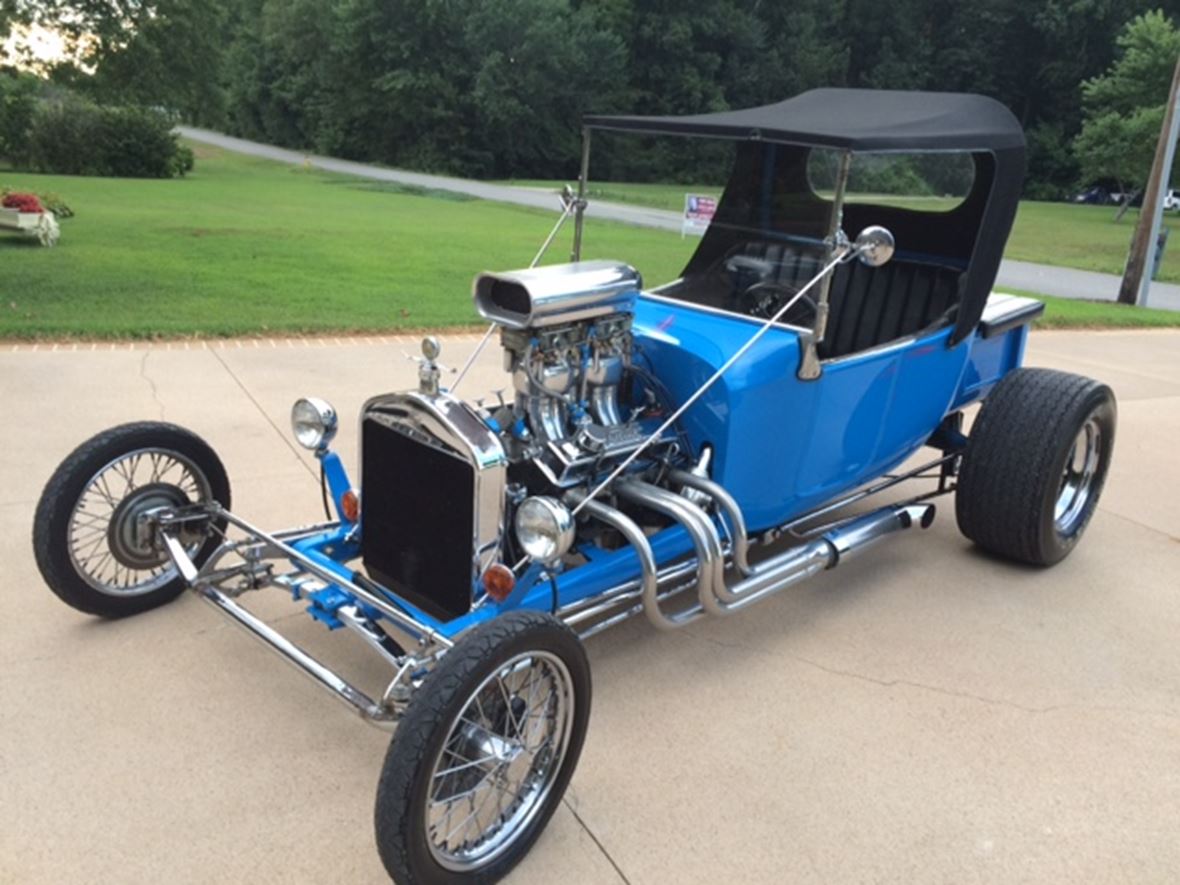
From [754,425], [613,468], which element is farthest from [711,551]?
[754,425]

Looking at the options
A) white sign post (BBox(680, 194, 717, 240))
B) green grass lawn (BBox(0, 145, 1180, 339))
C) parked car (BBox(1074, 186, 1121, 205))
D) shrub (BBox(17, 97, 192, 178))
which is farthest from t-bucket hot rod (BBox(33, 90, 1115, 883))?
parked car (BBox(1074, 186, 1121, 205))

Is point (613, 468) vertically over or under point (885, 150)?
under

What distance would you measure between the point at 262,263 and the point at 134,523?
8400 mm

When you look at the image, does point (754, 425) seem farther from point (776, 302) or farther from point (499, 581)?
point (499, 581)

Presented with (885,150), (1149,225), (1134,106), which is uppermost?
(1134,106)

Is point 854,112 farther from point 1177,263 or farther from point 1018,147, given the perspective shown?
point 1177,263

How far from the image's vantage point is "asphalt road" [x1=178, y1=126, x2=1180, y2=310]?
4.68 metres

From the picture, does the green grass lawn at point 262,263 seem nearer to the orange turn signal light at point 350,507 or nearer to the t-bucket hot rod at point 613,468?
the t-bucket hot rod at point 613,468

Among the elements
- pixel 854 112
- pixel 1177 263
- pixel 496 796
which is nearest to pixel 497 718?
pixel 496 796

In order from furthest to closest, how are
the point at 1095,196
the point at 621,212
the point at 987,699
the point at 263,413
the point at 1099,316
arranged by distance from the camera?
the point at 1095,196 < the point at 1099,316 < the point at 263,413 < the point at 621,212 < the point at 987,699

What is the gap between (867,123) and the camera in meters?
3.62

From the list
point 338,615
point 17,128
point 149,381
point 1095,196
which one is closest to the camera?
point 338,615

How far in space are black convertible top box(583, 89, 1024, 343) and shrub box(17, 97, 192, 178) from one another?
29.4 m

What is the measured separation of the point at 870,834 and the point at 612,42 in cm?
4150
